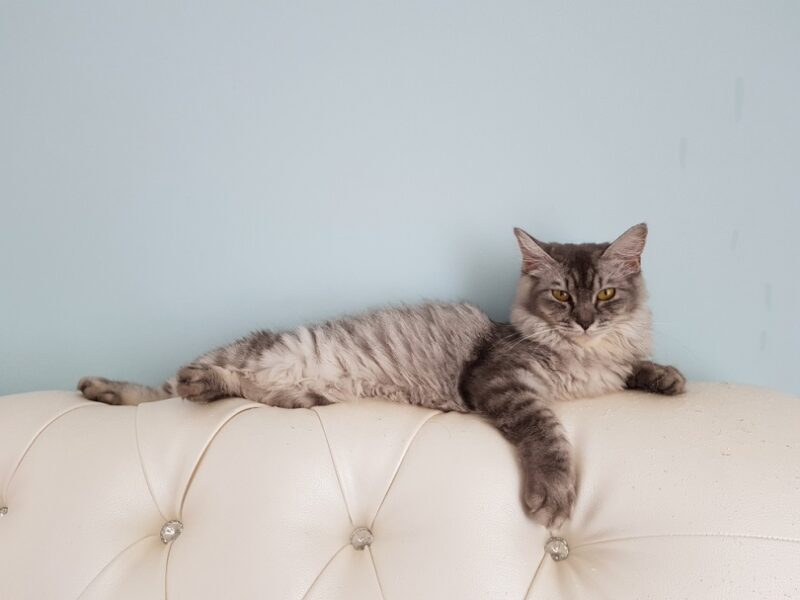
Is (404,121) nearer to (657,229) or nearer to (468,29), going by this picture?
(468,29)

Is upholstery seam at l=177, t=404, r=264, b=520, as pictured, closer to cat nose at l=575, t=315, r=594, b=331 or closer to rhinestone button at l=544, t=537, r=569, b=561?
rhinestone button at l=544, t=537, r=569, b=561

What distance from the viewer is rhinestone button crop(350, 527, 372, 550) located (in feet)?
2.87

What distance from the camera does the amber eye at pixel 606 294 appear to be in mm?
1146

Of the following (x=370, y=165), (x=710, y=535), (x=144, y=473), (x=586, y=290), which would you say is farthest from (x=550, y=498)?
(x=370, y=165)

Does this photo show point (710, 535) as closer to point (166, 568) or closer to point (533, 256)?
point (533, 256)

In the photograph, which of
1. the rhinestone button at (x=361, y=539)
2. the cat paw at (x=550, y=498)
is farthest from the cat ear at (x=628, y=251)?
the rhinestone button at (x=361, y=539)

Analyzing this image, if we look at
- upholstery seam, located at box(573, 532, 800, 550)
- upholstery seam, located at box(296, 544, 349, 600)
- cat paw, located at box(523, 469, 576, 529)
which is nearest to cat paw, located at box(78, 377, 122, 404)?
upholstery seam, located at box(296, 544, 349, 600)

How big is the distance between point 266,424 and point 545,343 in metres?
0.60

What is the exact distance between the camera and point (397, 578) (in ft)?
2.71

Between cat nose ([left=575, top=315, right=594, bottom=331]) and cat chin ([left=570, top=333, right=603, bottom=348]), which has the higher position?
cat nose ([left=575, top=315, right=594, bottom=331])

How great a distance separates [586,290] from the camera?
3.76 feet

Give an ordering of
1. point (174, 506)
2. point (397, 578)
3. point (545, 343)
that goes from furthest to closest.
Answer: point (545, 343), point (174, 506), point (397, 578)

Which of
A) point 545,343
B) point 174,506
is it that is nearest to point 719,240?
point 545,343

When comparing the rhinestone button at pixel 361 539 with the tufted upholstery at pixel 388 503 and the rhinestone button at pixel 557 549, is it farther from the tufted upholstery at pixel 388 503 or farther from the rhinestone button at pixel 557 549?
the rhinestone button at pixel 557 549
